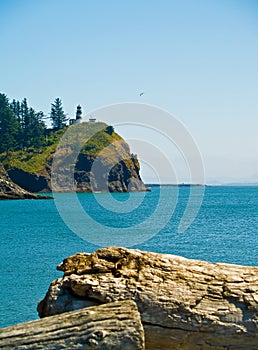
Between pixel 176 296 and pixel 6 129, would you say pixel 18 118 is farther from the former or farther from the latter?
pixel 176 296

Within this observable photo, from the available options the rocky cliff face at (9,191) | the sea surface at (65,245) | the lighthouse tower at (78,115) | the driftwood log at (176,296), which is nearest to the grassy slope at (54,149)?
the lighthouse tower at (78,115)

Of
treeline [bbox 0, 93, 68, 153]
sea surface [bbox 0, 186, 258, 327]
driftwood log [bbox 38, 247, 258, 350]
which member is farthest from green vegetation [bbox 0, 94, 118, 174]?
driftwood log [bbox 38, 247, 258, 350]

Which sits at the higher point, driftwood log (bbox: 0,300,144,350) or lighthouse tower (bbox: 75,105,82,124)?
lighthouse tower (bbox: 75,105,82,124)

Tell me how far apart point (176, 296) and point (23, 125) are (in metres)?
174

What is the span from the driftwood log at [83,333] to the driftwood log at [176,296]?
868 mm

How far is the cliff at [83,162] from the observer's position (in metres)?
153

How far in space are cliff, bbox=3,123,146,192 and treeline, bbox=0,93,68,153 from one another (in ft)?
11.6

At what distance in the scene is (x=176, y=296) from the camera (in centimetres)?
827

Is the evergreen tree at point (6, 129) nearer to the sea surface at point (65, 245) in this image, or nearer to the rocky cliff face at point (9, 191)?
the rocky cliff face at point (9, 191)

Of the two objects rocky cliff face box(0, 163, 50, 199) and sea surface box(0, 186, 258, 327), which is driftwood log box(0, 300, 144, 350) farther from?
rocky cliff face box(0, 163, 50, 199)

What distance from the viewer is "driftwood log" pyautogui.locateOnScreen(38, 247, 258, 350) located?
8.10 meters

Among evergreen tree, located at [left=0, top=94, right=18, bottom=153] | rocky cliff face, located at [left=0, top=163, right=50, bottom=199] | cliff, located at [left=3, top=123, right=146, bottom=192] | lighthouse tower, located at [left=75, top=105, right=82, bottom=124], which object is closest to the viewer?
rocky cliff face, located at [left=0, top=163, right=50, bottom=199]

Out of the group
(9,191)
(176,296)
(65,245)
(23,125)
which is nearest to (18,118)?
(23,125)

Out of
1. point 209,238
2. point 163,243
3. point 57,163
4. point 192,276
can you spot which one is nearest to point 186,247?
point 163,243
